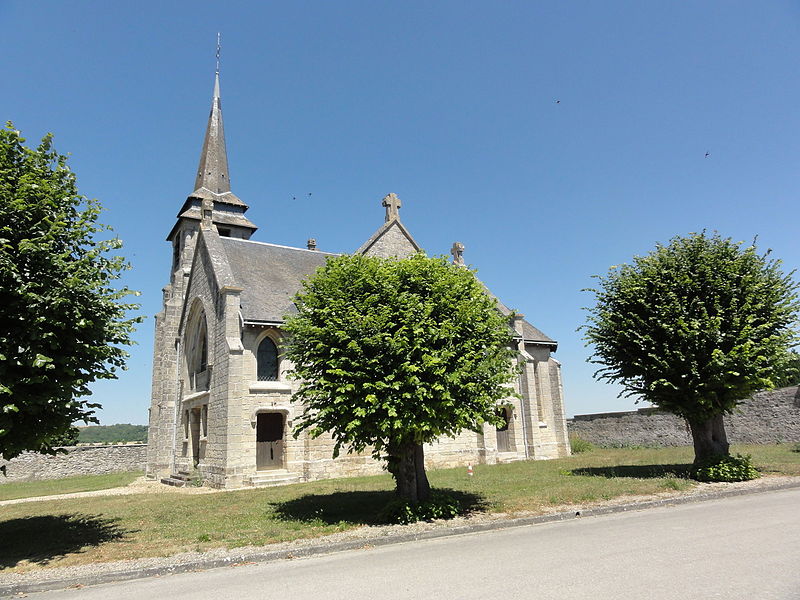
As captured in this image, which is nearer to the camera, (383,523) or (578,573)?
(578,573)

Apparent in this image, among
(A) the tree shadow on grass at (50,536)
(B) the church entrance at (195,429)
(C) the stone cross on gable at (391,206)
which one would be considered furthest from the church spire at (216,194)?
(A) the tree shadow on grass at (50,536)

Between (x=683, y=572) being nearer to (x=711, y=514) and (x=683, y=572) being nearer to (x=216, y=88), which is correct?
(x=711, y=514)

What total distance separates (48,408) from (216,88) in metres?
37.7

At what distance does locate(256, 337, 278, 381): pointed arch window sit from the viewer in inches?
858

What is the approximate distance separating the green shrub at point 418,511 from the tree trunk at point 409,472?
46 centimetres

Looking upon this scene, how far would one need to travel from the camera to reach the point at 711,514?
33.6 feet

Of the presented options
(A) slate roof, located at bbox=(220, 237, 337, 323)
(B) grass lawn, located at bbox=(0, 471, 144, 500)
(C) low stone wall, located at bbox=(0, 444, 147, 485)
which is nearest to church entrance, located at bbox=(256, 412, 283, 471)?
(A) slate roof, located at bbox=(220, 237, 337, 323)

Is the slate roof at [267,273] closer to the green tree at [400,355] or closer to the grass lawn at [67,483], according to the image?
the green tree at [400,355]

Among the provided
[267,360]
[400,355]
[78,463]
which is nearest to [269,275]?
[267,360]

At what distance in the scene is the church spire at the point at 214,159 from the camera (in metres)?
35.7

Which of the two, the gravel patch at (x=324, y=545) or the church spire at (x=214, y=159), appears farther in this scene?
the church spire at (x=214, y=159)

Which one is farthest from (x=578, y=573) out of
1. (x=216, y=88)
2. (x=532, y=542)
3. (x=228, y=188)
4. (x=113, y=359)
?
(x=216, y=88)

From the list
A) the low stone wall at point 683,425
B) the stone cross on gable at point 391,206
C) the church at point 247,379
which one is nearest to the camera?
the church at point 247,379

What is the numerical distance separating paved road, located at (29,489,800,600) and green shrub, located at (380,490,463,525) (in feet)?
4.47
